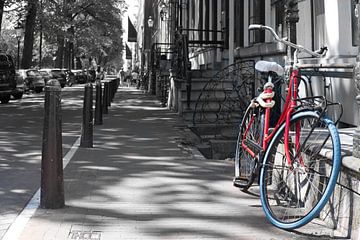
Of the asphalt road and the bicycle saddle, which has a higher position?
the bicycle saddle

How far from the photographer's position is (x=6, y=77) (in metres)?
23.0

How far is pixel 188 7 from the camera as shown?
25734 mm

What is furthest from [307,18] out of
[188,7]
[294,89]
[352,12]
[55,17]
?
[55,17]

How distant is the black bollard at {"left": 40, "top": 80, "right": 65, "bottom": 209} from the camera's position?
17.0 ft

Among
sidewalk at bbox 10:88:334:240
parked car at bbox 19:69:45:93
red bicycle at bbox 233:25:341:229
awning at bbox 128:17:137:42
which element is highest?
awning at bbox 128:17:137:42

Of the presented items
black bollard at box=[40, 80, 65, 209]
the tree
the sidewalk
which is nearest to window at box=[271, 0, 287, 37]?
the sidewalk

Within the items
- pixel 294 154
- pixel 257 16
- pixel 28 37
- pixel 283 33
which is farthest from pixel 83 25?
pixel 294 154

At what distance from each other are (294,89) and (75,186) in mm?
3011

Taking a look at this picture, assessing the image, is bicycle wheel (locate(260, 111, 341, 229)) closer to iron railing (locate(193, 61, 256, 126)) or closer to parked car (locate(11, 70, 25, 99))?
iron railing (locate(193, 61, 256, 126))

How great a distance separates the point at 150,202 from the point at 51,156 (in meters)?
1.21

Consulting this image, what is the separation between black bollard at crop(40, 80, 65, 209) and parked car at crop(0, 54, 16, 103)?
18.4 metres

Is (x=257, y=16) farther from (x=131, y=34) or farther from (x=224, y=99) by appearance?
(x=131, y=34)

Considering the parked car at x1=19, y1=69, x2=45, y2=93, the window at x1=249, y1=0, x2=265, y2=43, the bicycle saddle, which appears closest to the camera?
the bicycle saddle

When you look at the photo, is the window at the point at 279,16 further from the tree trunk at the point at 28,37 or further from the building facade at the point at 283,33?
the tree trunk at the point at 28,37
